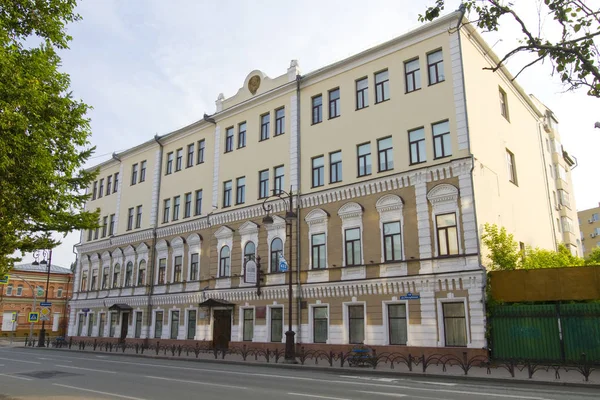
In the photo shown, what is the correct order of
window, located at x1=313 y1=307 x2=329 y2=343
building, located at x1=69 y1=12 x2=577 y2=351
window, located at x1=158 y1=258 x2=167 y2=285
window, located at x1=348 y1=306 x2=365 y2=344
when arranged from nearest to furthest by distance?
building, located at x1=69 y1=12 x2=577 y2=351, window, located at x1=348 y1=306 x2=365 y2=344, window, located at x1=313 y1=307 x2=329 y2=343, window, located at x1=158 y1=258 x2=167 y2=285

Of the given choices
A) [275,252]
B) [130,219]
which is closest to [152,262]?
[130,219]

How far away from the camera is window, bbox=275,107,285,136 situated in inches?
1271

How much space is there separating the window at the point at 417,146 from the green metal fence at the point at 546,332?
27.2 ft

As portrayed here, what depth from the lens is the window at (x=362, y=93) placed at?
92.8 ft

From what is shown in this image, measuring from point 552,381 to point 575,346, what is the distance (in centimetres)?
546

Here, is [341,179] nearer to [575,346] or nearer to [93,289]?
[575,346]

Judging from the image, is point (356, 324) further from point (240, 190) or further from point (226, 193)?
point (226, 193)

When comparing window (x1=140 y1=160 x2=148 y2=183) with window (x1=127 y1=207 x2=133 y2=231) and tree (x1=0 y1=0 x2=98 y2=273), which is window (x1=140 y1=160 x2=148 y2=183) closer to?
window (x1=127 y1=207 x2=133 y2=231)

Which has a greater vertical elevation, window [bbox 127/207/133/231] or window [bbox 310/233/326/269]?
window [bbox 127/207/133/231]

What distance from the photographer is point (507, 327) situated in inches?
837

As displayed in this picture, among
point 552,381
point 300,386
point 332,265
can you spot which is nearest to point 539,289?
point 552,381

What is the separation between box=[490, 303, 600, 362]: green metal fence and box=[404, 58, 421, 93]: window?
12.2m

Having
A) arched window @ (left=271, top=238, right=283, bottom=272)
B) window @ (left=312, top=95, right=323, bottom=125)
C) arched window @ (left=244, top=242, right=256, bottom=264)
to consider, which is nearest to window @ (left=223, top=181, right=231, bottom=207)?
arched window @ (left=244, top=242, right=256, bottom=264)

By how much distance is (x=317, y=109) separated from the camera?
30.7m
